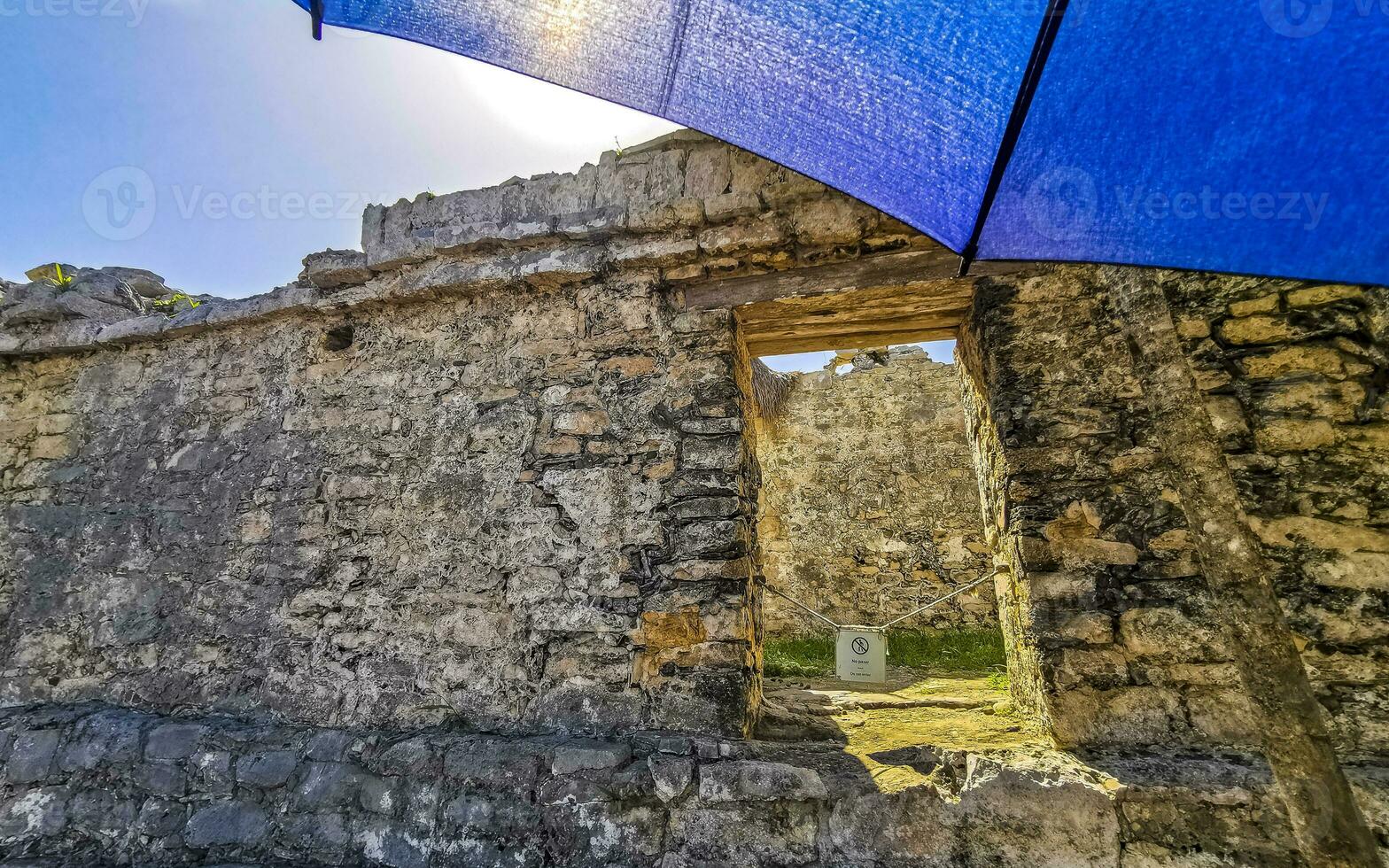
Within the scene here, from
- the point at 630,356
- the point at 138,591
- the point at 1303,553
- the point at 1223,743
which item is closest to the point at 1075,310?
the point at 1303,553

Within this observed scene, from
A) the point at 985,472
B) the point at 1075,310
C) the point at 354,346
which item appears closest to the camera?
the point at 1075,310

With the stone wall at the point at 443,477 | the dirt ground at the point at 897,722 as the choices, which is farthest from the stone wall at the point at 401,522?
the dirt ground at the point at 897,722

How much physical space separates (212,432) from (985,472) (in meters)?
3.78

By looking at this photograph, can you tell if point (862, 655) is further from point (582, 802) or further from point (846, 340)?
point (582, 802)

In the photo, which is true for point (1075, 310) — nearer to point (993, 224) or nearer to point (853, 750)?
point (993, 224)

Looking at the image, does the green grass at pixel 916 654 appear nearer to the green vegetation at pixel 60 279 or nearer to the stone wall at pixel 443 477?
the stone wall at pixel 443 477

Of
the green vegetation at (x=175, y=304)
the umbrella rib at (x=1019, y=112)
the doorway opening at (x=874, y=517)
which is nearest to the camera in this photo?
the umbrella rib at (x=1019, y=112)

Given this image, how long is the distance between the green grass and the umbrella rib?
3.26 m

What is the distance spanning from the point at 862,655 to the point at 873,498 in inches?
102

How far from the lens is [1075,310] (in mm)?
2295

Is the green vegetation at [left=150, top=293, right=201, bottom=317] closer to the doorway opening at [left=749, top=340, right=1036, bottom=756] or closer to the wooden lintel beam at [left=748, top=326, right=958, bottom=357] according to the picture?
the wooden lintel beam at [left=748, top=326, right=958, bottom=357]

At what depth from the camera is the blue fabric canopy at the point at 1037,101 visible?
1443 millimetres

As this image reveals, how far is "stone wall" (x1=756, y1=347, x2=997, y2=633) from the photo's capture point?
5.99 meters

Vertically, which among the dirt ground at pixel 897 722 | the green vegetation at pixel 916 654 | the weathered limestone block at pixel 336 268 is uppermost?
the weathered limestone block at pixel 336 268
